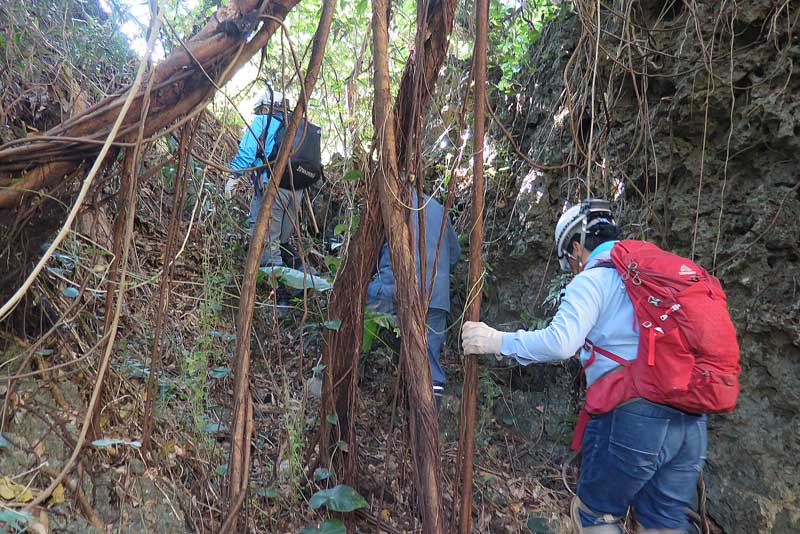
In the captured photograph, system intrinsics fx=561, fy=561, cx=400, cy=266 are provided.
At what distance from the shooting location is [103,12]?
4004 millimetres

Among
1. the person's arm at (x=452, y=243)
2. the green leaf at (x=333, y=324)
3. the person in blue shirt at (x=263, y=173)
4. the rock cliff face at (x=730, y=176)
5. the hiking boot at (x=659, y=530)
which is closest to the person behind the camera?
the hiking boot at (x=659, y=530)

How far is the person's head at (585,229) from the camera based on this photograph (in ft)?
8.73

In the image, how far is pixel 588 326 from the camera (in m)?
2.38

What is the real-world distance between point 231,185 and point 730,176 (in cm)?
386

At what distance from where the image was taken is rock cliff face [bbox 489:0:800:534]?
3012 mm

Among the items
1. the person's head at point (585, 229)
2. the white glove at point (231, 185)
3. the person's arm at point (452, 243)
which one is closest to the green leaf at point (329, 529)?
the person's head at point (585, 229)

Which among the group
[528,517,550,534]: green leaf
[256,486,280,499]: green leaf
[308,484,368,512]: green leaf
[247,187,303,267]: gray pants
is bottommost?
[528,517,550,534]: green leaf

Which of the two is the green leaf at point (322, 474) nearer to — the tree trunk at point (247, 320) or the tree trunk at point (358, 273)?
the tree trunk at point (358, 273)

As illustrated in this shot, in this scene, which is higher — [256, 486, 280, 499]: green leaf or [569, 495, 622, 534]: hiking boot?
[256, 486, 280, 499]: green leaf

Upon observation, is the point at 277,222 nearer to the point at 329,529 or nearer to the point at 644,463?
the point at 329,529

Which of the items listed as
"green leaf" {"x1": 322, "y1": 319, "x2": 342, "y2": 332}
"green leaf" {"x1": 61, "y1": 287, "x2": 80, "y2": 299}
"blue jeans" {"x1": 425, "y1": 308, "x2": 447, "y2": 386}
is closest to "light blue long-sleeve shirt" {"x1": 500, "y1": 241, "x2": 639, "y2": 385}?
"green leaf" {"x1": 322, "y1": 319, "x2": 342, "y2": 332}

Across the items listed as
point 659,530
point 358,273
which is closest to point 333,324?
point 358,273

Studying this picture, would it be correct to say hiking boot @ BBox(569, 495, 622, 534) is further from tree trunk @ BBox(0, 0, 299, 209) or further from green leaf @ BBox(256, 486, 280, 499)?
tree trunk @ BBox(0, 0, 299, 209)

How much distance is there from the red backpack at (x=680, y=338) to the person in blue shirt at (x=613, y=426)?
3.0 inches
